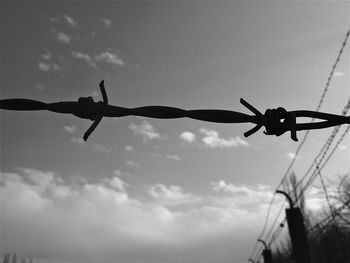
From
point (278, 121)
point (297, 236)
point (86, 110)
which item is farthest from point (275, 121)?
point (297, 236)

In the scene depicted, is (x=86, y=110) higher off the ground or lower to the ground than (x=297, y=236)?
lower

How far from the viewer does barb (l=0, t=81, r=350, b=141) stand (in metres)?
1.65

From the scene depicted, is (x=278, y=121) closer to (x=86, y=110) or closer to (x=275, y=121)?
(x=275, y=121)

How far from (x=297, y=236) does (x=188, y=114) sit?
10051 millimetres

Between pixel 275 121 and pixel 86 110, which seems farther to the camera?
pixel 275 121

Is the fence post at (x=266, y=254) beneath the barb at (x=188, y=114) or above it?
above

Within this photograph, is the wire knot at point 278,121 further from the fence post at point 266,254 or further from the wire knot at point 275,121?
the fence post at point 266,254

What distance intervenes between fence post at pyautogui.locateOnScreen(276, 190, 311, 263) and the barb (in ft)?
31.3

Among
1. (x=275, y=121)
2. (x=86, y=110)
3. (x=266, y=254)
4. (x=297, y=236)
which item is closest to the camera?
(x=86, y=110)

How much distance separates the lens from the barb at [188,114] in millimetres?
1653

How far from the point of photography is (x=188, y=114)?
6.00 ft

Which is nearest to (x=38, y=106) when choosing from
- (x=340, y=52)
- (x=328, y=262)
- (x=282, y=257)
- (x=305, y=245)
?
(x=340, y=52)

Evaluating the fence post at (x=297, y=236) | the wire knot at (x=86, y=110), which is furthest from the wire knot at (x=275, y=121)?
the fence post at (x=297, y=236)

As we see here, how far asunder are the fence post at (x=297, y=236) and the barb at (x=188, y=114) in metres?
9.53
